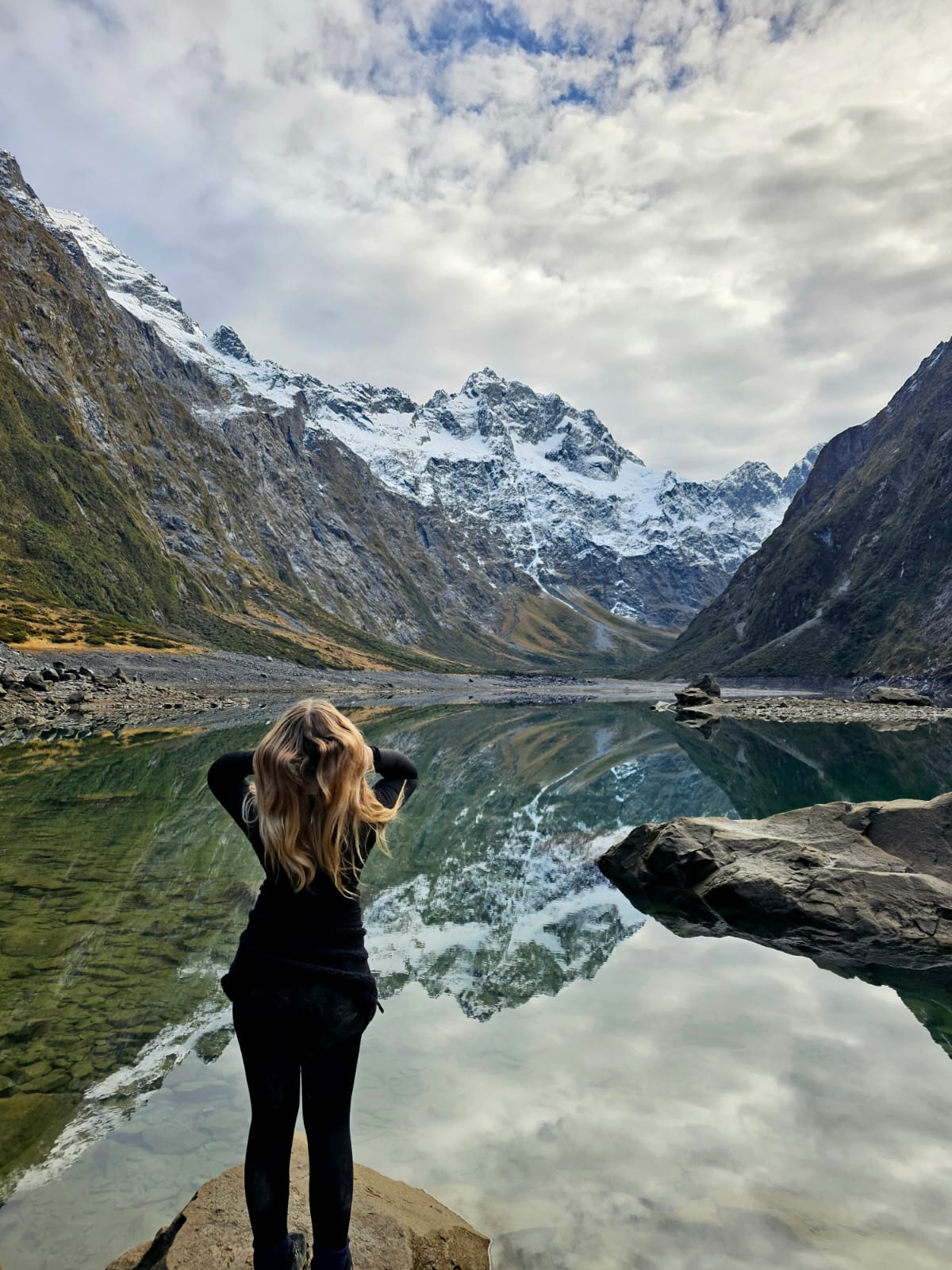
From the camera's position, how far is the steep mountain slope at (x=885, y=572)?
13775 centimetres

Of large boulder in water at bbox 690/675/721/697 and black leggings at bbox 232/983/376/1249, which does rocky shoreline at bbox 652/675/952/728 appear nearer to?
large boulder in water at bbox 690/675/721/697

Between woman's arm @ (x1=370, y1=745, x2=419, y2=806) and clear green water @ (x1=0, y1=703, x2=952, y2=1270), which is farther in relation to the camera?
clear green water @ (x1=0, y1=703, x2=952, y2=1270)

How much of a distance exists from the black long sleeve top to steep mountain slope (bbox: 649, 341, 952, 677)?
135 metres

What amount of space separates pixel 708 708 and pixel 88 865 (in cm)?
8602

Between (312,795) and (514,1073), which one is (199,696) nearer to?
(514,1073)

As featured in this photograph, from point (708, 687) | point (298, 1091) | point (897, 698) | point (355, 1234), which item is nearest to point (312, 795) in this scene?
point (298, 1091)

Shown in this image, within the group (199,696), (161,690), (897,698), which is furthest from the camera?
(897,698)

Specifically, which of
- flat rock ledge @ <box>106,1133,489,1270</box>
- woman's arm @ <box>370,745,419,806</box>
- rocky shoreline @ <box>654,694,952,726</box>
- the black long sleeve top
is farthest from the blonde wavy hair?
rocky shoreline @ <box>654,694,952,726</box>

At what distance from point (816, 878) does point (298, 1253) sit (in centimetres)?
1400

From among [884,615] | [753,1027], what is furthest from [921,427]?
[753,1027]

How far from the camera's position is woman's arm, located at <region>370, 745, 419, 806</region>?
5207 millimetres

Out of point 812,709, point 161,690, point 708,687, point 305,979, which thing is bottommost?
point 305,979

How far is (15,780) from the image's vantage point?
2833 centimetres

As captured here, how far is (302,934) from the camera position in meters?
4.72
